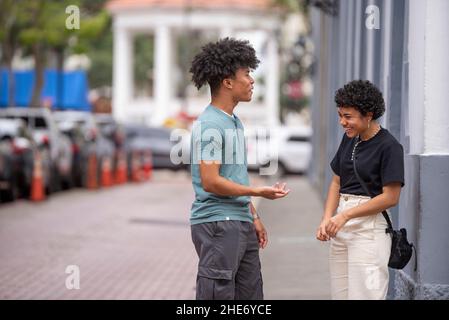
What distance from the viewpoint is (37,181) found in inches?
771

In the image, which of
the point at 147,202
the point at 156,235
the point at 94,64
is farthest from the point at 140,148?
the point at 94,64

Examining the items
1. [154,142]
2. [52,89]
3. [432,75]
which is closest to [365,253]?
[432,75]

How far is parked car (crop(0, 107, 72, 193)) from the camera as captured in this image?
20812mm

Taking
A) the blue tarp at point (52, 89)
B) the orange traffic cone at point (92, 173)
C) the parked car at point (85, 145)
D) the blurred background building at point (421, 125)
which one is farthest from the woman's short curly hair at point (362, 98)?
the blue tarp at point (52, 89)

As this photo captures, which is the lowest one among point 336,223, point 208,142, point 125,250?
point 125,250

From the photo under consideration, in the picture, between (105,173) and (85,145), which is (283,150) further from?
(85,145)

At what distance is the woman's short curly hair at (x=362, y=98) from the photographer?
5461 mm

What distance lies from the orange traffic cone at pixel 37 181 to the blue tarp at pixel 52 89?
2253 centimetres

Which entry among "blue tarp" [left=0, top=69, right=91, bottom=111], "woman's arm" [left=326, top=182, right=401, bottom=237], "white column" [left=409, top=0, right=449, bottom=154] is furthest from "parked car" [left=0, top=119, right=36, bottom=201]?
"blue tarp" [left=0, top=69, right=91, bottom=111]

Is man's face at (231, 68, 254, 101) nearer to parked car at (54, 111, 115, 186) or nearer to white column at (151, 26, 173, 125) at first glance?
parked car at (54, 111, 115, 186)

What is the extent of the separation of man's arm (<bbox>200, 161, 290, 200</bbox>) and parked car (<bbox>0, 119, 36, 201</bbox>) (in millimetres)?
13165

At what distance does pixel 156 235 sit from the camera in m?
14.5

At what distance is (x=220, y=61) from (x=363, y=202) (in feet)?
3.53

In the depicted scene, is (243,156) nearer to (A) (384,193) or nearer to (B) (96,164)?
(A) (384,193)
